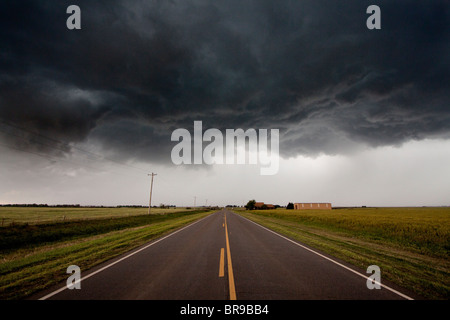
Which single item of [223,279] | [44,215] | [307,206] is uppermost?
[223,279]

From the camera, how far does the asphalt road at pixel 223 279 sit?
4602 mm

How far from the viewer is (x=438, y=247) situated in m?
11.9

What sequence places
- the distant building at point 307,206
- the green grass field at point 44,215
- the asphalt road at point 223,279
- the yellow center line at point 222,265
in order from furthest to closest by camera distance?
the distant building at point 307,206, the green grass field at point 44,215, the yellow center line at point 222,265, the asphalt road at point 223,279

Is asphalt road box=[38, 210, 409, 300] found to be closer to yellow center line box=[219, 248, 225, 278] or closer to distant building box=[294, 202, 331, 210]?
yellow center line box=[219, 248, 225, 278]

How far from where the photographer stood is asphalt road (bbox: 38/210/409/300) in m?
4.60

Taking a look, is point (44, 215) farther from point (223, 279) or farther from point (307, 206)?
point (307, 206)

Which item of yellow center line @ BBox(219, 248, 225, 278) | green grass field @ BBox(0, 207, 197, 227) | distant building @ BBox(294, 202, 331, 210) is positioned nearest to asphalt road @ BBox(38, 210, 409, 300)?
yellow center line @ BBox(219, 248, 225, 278)

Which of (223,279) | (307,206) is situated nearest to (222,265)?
(223,279)

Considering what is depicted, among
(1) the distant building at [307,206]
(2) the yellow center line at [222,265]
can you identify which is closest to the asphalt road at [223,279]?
(2) the yellow center line at [222,265]

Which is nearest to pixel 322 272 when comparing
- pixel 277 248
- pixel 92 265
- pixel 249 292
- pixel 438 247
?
pixel 249 292

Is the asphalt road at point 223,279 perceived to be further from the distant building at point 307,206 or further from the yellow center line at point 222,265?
the distant building at point 307,206

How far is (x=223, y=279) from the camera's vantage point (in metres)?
5.54
